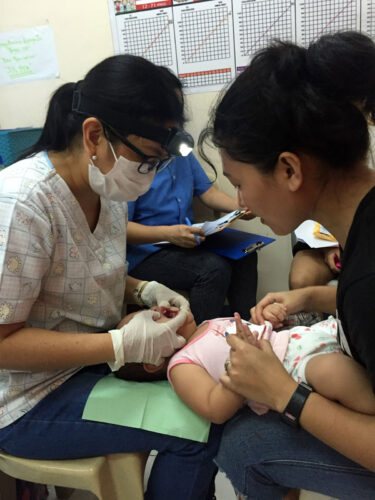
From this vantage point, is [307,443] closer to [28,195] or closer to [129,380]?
[129,380]

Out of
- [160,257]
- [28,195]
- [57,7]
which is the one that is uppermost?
[57,7]

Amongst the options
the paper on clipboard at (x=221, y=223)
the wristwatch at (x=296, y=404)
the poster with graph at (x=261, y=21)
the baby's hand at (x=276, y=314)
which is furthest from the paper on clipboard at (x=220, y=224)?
the wristwatch at (x=296, y=404)

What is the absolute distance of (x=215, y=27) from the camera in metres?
2.19

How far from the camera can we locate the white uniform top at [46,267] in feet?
3.08

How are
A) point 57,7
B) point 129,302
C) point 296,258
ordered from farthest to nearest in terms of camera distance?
1. point 57,7
2. point 296,258
3. point 129,302

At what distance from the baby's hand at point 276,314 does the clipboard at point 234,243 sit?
0.64 meters

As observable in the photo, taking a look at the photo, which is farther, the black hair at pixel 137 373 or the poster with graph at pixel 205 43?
the poster with graph at pixel 205 43

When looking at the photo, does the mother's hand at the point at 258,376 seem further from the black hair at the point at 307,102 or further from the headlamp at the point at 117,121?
the headlamp at the point at 117,121

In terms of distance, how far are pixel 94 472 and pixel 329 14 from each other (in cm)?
232

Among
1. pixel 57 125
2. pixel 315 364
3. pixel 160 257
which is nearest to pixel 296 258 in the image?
pixel 160 257

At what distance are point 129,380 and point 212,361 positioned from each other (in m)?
0.25

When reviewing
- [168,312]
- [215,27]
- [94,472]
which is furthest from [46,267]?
[215,27]

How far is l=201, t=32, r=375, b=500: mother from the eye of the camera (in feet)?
2.40

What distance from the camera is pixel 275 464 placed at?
88cm
